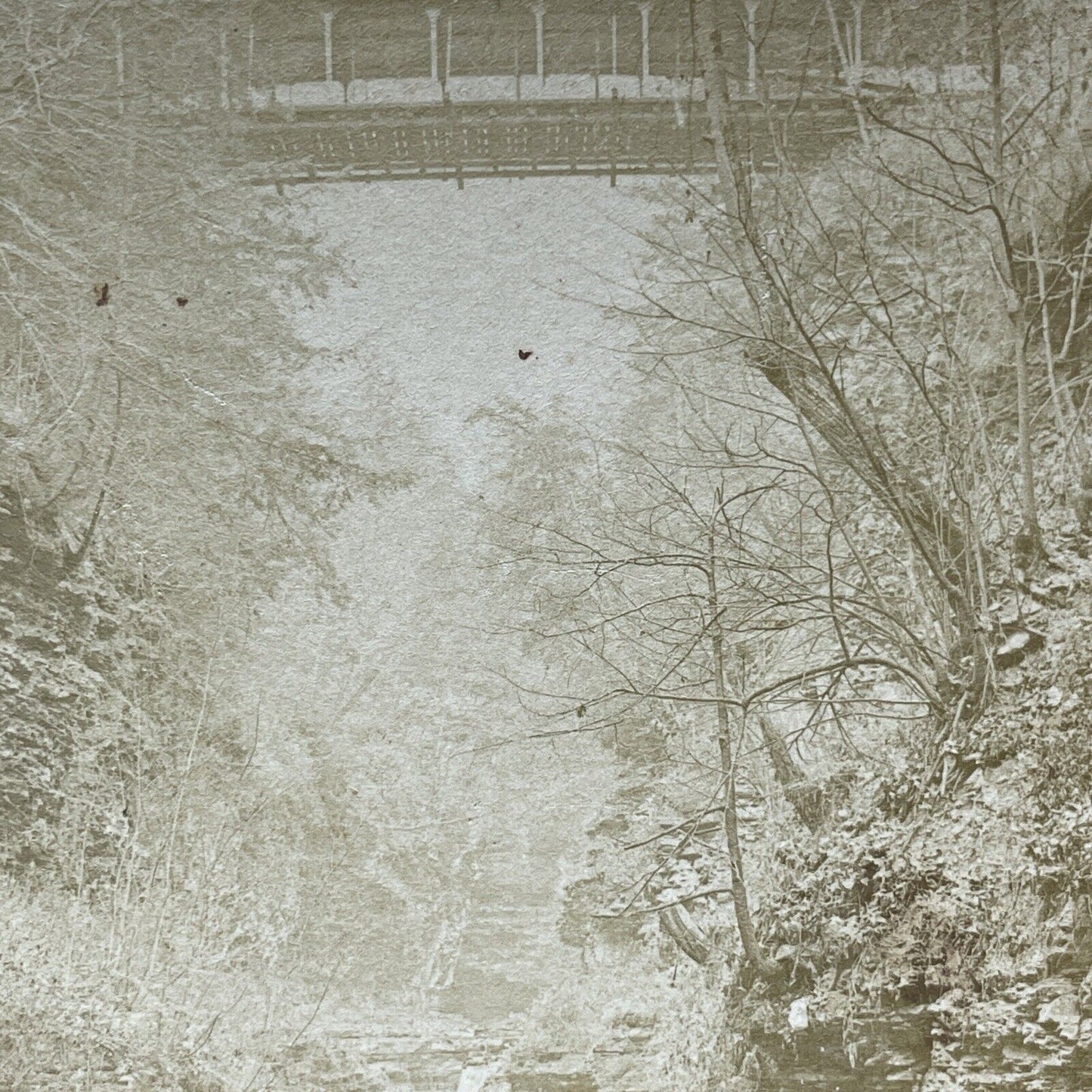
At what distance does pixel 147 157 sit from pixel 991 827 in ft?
11.1

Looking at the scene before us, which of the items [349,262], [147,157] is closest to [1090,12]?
[349,262]

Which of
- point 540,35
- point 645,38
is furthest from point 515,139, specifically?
point 645,38

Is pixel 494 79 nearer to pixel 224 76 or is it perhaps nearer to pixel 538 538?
pixel 224 76

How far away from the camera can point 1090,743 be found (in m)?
2.89

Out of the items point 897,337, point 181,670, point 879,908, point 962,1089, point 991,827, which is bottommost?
point 962,1089

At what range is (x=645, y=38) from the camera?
3123mm

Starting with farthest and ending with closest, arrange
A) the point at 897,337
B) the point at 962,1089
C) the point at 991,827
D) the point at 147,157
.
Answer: the point at 147,157, the point at 897,337, the point at 991,827, the point at 962,1089

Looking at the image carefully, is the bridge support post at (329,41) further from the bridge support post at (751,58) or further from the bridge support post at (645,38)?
the bridge support post at (751,58)

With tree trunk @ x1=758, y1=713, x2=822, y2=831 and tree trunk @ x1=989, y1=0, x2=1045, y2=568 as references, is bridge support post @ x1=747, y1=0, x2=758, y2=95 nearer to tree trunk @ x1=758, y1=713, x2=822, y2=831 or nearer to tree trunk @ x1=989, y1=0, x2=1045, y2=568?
tree trunk @ x1=989, y1=0, x2=1045, y2=568

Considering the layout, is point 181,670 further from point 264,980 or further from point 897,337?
point 897,337

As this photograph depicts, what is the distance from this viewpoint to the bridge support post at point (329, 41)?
3205mm

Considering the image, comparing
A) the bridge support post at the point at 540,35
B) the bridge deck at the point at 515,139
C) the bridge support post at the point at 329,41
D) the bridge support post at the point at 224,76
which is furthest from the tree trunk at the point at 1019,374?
the bridge support post at the point at 224,76

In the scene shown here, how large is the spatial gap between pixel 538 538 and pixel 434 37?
5.45 ft

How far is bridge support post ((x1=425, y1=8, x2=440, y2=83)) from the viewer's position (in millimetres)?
3189
